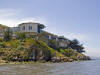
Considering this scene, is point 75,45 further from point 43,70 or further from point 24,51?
point 43,70

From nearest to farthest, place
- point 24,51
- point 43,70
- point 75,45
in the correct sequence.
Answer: point 43,70 < point 24,51 < point 75,45

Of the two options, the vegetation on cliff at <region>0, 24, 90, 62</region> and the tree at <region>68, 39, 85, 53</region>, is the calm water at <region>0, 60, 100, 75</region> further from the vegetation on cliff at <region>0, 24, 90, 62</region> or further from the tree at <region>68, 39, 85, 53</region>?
the tree at <region>68, 39, 85, 53</region>

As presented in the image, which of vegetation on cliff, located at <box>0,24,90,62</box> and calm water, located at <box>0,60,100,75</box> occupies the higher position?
vegetation on cliff, located at <box>0,24,90,62</box>

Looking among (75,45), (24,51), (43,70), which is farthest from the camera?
(75,45)

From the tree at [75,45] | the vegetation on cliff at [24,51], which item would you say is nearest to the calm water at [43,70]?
the vegetation on cliff at [24,51]

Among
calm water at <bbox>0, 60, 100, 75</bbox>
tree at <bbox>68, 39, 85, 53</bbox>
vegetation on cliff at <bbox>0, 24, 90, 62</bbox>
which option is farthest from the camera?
tree at <bbox>68, 39, 85, 53</bbox>

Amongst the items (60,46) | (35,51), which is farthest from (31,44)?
(60,46)

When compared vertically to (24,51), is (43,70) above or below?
below

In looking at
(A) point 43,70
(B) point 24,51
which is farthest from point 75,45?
(A) point 43,70

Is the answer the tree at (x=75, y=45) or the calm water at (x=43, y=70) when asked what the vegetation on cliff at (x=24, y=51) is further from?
the tree at (x=75, y=45)

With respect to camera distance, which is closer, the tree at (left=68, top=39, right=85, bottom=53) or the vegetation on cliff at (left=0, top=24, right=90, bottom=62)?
the vegetation on cliff at (left=0, top=24, right=90, bottom=62)

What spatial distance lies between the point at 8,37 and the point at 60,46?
94.0 ft

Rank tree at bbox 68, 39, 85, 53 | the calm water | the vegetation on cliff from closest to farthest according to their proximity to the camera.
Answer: the calm water → the vegetation on cliff → tree at bbox 68, 39, 85, 53

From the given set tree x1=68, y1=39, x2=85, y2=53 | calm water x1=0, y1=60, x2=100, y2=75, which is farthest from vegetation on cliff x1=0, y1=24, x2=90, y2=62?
tree x1=68, y1=39, x2=85, y2=53
